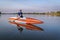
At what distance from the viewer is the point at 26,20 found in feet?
39.9

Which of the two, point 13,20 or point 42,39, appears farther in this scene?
point 13,20

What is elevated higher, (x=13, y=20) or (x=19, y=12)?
(x=19, y=12)

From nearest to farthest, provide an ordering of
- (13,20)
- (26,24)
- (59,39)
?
(59,39) < (26,24) < (13,20)

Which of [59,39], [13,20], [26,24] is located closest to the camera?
[59,39]

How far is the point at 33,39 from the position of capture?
6551 mm

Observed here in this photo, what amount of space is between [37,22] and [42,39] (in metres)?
5.89

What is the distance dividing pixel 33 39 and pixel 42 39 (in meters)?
0.38

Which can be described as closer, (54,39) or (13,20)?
(54,39)

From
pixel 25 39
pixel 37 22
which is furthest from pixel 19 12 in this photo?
pixel 25 39

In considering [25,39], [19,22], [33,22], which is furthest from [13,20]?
[25,39]

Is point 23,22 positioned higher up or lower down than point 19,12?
lower down

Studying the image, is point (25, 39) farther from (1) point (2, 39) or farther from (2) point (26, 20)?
(2) point (26, 20)

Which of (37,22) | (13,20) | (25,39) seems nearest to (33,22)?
(37,22)

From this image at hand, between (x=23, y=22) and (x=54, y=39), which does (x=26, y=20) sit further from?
(x=54, y=39)
